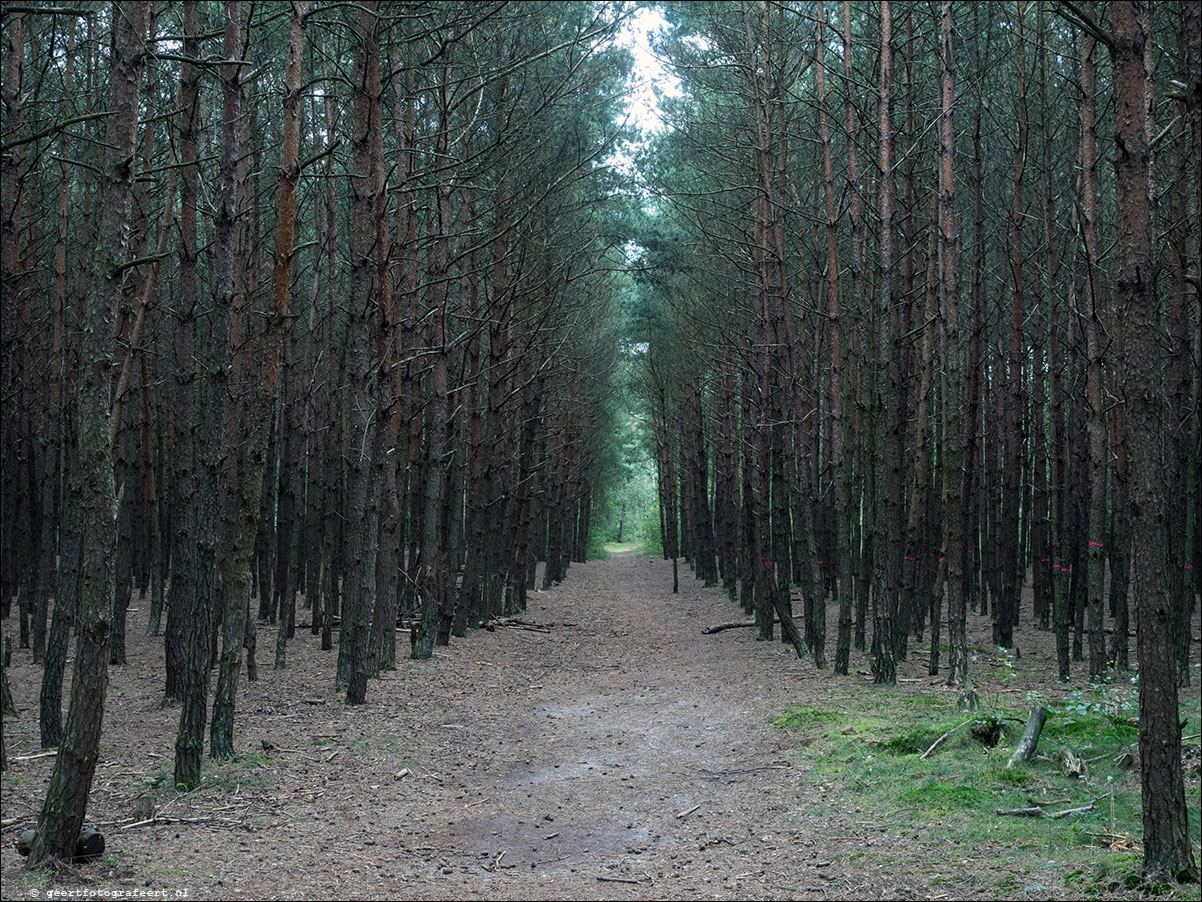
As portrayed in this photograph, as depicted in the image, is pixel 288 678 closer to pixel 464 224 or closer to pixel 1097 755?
pixel 464 224

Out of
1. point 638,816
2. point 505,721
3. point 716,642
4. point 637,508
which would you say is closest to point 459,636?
point 716,642

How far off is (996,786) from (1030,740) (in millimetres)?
596

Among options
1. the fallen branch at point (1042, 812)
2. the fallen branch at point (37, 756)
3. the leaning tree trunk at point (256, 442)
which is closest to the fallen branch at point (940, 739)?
the fallen branch at point (1042, 812)

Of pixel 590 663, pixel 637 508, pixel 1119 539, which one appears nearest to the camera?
pixel 1119 539

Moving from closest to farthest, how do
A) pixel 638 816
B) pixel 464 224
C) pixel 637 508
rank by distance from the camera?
1. pixel 638 816
2. pixel 464 224
3. pixel 637 508

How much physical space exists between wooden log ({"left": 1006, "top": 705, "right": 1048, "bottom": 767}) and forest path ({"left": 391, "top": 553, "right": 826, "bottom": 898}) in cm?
151

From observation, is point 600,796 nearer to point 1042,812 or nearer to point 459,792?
point 459,792

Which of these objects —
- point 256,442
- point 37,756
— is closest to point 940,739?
point 256,442

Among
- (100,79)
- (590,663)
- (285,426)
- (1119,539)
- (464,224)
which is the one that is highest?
(100,79)

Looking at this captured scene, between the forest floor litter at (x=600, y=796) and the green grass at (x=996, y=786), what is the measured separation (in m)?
0.02

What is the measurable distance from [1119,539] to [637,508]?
6595 centimetres

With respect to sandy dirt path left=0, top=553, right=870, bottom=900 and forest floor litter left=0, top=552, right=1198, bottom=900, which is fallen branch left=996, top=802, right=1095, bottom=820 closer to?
forest floor litter left=0, top=552, right=1198, bottom=900

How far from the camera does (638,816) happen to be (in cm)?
640

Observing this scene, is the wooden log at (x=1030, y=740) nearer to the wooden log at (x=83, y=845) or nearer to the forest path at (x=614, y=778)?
the forest path at (x=614, y=778)
